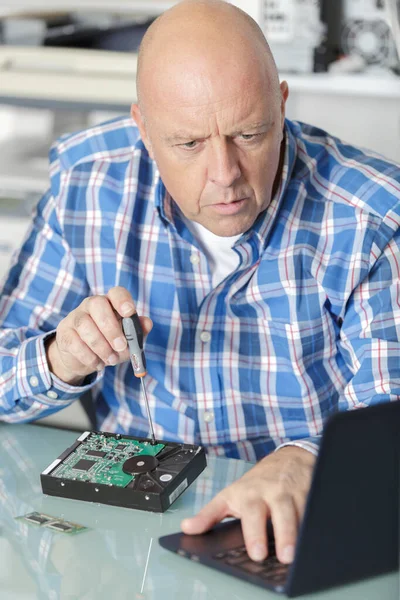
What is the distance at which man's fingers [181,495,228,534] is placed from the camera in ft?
3.35

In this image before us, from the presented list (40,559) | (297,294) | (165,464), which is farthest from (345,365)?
(40,559)

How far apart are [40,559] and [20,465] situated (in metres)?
0.28

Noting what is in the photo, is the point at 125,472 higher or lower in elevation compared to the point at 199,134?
lower

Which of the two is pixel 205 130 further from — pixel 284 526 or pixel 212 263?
pixel 284 526

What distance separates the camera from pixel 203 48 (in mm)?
1310

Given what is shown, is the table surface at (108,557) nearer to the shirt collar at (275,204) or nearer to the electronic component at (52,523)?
the electronic component at (52,523)

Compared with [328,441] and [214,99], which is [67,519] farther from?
[214,99]

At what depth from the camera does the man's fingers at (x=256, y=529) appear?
954mm

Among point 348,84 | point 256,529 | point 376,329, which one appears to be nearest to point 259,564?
point 256,529

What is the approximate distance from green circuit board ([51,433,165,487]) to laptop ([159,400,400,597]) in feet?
0.66

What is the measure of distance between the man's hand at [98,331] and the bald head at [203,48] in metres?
0.34

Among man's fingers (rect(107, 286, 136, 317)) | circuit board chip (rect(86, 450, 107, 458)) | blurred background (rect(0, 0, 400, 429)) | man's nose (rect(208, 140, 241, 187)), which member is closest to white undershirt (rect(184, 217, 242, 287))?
man's nose (rect(208, 140, 241, 187))

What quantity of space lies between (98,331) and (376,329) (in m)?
0.42

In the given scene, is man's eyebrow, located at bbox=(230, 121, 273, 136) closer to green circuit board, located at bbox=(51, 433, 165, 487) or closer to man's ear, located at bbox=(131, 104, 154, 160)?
man's ear, located at bbox=(131, 104, 154, 160)
